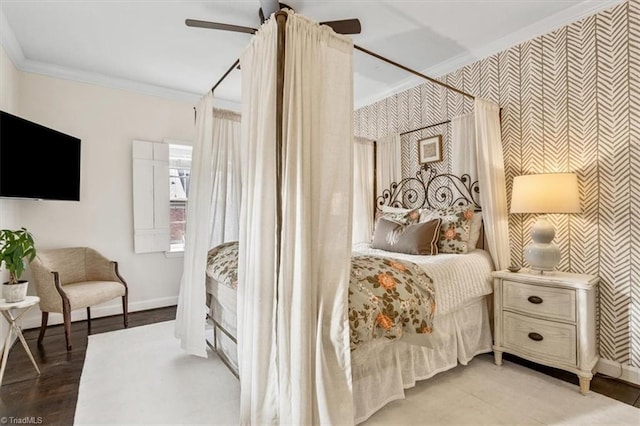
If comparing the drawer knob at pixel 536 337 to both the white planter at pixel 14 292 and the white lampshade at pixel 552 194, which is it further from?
the white planter at pixel 14 292

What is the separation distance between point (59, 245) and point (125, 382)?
2.17 meters

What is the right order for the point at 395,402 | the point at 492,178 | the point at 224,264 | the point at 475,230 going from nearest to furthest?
the point at 395,402, the point at 224,264, the point at 492,178, the point at 475,230

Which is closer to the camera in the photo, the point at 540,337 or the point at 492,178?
the point at 540,337

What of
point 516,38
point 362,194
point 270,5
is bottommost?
point 362,194

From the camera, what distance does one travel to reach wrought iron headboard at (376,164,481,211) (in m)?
3.31

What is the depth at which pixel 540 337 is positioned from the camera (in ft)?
7.80

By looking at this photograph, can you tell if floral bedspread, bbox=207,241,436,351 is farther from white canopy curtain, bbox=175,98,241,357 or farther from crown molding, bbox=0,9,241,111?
crown molding, bbox=0,9,241,111

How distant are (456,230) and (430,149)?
45.9 inches

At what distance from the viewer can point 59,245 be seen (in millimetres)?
3656

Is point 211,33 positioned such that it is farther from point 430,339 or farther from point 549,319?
point 549,319

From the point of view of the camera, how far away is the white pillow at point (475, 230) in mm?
2969

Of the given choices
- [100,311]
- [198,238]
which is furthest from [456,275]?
[100,311]

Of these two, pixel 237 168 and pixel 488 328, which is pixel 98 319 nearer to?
pixel 237 168
